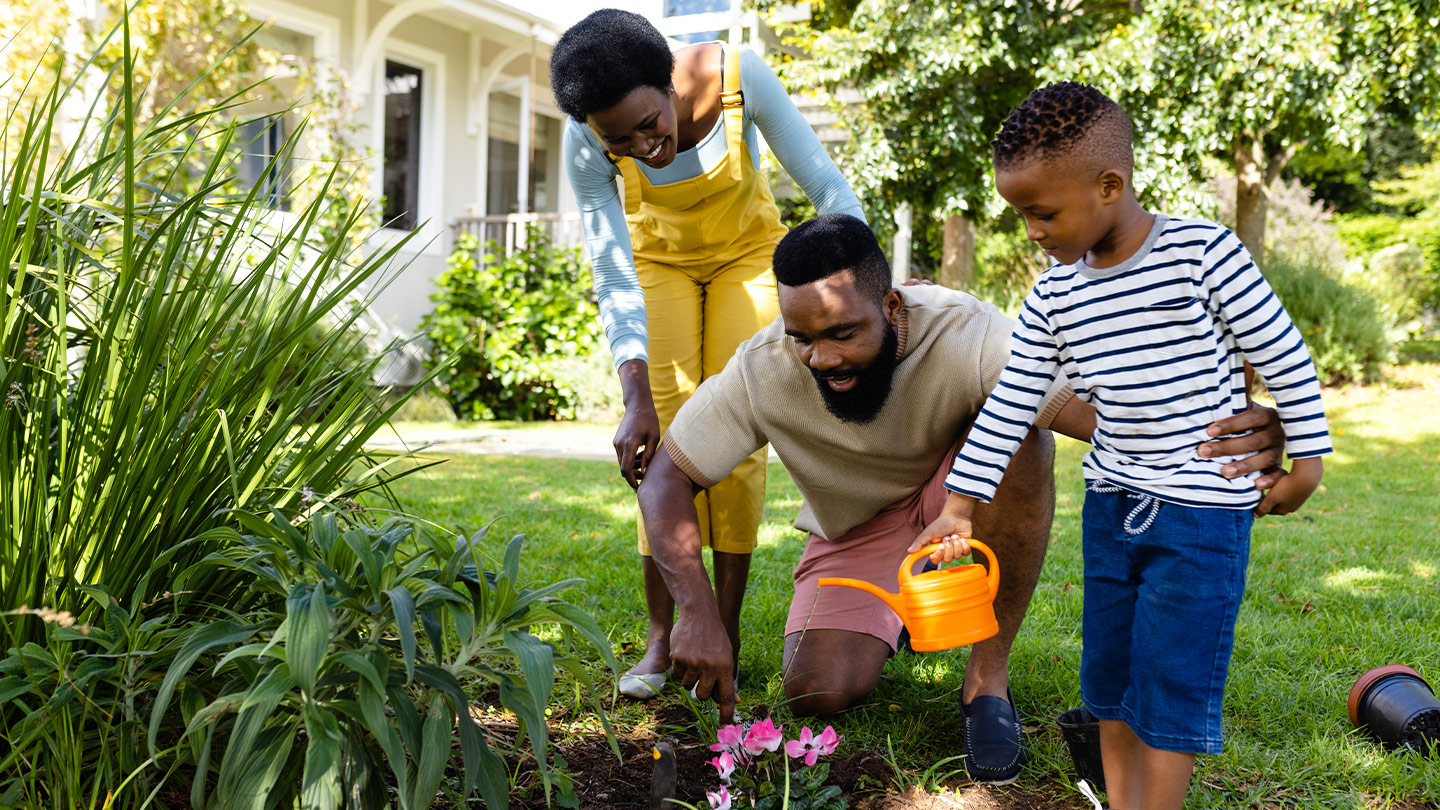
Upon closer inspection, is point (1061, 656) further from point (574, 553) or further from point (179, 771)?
point (179, 771)

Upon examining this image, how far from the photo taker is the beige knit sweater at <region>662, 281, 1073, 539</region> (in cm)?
257

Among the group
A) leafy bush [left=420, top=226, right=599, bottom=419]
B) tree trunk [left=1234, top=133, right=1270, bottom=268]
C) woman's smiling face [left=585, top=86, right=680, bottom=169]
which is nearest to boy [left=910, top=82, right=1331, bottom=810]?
woman's smiling face [left=585, top=86, right=680, bottom=169]

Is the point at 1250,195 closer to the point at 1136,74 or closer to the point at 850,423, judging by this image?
the point at 1136,74

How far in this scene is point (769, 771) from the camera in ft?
6.73

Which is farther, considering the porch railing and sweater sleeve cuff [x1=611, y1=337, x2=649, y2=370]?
the porch railing

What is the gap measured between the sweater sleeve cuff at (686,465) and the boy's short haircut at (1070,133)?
1058 mm

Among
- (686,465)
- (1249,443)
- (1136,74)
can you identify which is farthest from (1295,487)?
(1136,74)

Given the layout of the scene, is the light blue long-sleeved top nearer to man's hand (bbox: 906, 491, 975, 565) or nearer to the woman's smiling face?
the woman's smiling face

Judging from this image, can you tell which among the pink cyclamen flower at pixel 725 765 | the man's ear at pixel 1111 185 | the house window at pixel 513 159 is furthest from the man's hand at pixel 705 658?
the house window at pixel 513 159

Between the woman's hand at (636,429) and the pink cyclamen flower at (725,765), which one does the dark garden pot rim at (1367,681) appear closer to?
the pink cyclamen flower at (725,765)

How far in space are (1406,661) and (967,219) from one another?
328 inches

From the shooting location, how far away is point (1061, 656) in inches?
121

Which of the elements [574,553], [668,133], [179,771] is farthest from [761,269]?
[179,771]

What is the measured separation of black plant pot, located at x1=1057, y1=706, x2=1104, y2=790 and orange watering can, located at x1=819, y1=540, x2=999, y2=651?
0.48 m
